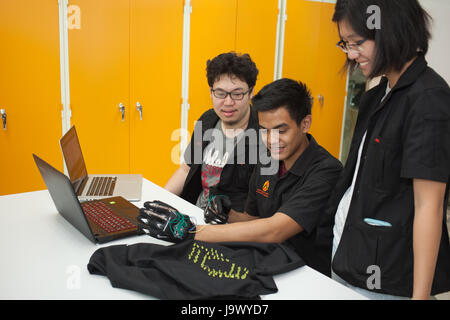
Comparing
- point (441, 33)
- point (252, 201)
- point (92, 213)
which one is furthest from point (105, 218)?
point (441, 33)

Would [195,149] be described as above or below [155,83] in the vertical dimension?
below

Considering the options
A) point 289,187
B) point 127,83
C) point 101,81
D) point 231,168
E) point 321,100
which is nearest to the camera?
point 289,187

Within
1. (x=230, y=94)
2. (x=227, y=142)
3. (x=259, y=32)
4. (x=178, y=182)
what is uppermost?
(x=259, y=32)

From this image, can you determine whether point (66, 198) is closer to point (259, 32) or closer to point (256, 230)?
point (256, 230)

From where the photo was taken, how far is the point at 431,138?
97 cm

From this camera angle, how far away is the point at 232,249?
113cm

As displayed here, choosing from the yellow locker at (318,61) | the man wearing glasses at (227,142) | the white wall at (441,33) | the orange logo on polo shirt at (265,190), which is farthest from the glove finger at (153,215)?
Answer: the white wall at (441,33)

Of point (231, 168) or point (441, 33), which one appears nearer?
point (231, 168)

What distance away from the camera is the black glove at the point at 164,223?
1168 mm

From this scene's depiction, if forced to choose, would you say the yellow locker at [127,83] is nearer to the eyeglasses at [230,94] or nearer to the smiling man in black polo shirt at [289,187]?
the eyeglasses at [230,94]

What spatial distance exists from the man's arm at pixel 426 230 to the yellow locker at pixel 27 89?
2.65 metres

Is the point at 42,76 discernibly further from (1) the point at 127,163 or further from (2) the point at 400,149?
(2) the point at 400,149

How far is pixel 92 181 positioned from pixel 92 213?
542 millimetres
